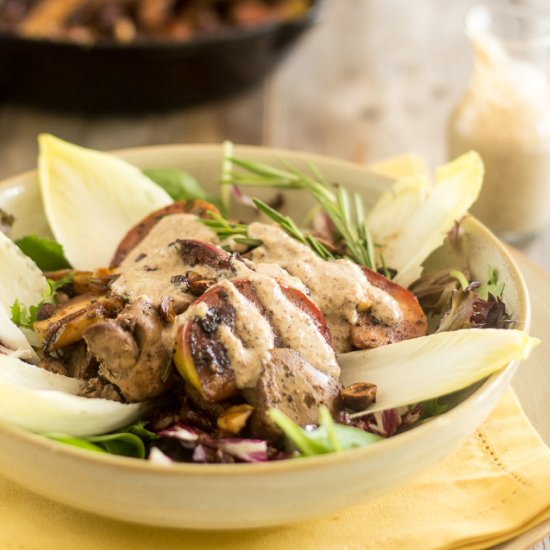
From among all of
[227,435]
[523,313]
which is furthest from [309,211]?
[227,435]

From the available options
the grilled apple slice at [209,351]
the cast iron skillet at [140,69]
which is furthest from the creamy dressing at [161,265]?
the cast iron skillet at [140,69]

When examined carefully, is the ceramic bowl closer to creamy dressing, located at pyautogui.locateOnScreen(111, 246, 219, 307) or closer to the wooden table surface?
creamy dressing, located at pyautogui.locateOnScreen(111, 246, 219, 307)

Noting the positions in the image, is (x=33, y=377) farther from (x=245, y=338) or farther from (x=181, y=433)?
(x=245, y=338)

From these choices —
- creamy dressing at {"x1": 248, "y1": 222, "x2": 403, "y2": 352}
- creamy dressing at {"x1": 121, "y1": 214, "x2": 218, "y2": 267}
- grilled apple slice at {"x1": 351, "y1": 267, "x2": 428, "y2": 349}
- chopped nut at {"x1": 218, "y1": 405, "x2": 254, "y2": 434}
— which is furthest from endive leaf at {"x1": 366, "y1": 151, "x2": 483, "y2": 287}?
chopped nut at {"x1": 218, "y1": 405, "x2": 254, "y2": 434}

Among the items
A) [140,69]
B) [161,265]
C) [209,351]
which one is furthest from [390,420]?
[140,69]

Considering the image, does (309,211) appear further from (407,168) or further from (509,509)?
(509,509)

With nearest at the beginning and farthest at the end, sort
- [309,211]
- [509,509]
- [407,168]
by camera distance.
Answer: [509,509] → [309,211] → [407,168]

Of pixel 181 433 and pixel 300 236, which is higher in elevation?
pixel 300 236
